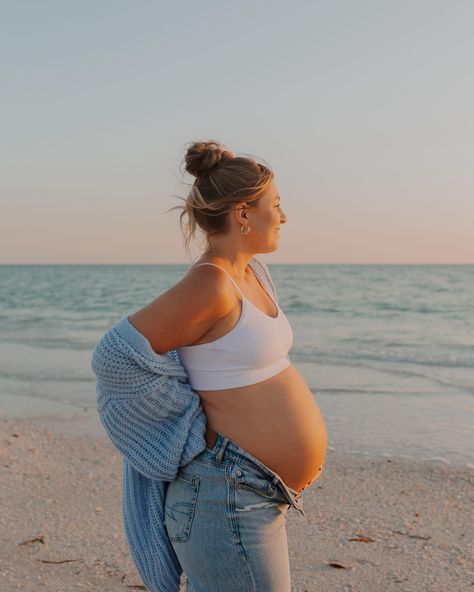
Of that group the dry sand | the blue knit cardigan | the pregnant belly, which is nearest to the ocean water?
the dry sand

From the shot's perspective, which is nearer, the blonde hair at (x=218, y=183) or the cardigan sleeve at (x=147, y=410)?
the cardigan sleeve at (x=147, y=410)

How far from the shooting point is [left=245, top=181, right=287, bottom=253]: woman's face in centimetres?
237

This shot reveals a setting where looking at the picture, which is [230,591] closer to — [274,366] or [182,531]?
[182,531]

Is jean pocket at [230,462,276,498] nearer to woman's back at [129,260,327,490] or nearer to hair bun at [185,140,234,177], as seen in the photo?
woman's back at [129,260,327,490]

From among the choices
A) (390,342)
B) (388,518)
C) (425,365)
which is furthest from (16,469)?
(390,342)

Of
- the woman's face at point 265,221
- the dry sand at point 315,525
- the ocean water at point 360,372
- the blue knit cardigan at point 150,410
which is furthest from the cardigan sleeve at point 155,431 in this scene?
the ocean water at point 360,372

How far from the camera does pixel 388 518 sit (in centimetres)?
458

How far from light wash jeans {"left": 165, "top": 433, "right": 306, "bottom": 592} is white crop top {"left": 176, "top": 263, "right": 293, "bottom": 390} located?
19cm

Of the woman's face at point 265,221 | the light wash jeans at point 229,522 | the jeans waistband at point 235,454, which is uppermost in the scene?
the woman's face at point 265,221

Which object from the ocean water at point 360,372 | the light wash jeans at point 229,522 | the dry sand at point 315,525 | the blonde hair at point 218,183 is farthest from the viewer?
the ocean water at point 360,372

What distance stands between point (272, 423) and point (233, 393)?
0.16 m

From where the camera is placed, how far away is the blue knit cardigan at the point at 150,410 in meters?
2.17

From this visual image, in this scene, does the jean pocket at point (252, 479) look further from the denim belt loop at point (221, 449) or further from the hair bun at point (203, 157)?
the hair bun at point (203, 157)

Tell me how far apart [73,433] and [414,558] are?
3.77 metres
